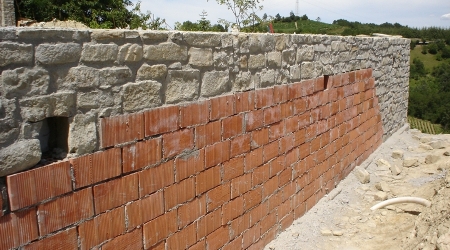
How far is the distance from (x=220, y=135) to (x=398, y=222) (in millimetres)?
2798

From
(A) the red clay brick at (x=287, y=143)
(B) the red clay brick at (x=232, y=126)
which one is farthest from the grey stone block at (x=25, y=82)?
(A) the red clay brick at (x=287, y=143)

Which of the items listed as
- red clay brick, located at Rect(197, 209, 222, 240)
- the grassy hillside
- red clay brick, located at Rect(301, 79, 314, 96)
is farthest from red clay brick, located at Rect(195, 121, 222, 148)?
the grassy hillside

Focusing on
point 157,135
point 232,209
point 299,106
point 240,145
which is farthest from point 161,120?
point 299,106

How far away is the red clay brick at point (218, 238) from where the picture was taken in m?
3.24

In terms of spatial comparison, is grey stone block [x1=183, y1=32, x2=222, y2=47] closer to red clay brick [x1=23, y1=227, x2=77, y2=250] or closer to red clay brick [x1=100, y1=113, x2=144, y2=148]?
red clay brick [x1=100, y1=113, x2=144, y2=148]

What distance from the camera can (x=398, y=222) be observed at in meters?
4.88

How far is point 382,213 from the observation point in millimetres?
5125

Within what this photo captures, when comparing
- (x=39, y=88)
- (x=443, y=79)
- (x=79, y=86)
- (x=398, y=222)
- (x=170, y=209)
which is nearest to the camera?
(x=39, y=88)

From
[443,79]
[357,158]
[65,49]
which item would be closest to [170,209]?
[65,49]

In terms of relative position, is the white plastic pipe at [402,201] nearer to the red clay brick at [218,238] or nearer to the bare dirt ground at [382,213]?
the bare dirt ground at [382,213]

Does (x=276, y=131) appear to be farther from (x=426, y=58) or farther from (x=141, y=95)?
(x=426, y=58)

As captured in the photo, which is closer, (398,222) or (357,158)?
(398,222)

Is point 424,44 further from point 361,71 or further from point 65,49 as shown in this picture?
point 65,49

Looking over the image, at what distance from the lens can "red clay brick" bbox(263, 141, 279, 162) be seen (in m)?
3.94
